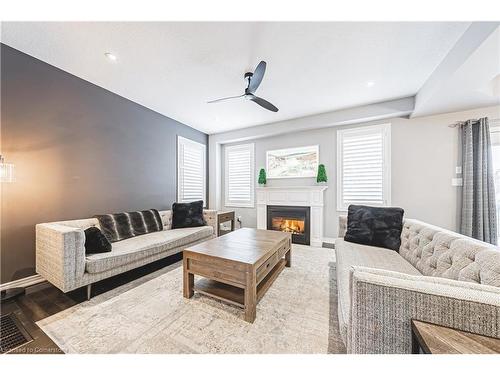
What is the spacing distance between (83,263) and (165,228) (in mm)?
1619

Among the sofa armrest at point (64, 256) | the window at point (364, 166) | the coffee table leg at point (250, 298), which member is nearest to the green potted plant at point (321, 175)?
the window at point (364, 166)

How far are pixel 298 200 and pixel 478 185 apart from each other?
2665mm

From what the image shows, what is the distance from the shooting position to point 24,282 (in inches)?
84.3

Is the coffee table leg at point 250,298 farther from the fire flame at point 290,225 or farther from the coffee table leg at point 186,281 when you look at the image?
the fire flame at point 290,225

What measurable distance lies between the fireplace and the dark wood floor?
2.75 m

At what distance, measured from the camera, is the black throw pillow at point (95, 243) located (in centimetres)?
209

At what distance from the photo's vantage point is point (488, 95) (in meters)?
2.52

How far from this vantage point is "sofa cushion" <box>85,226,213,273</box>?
2.00 metres

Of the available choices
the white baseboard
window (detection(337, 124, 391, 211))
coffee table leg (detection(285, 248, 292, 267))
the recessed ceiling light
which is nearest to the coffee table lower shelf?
coffee table leg (detection(285, 248, 292, 267))

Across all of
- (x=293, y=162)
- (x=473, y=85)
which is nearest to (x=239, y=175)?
(x=293, y=162)

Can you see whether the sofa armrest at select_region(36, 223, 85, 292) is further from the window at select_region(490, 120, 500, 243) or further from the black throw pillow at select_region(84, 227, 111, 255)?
the window at select_region(490, 120, 500, 243)

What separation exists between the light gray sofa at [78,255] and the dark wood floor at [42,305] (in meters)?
0.19

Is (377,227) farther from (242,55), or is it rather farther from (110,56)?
(110,56)
